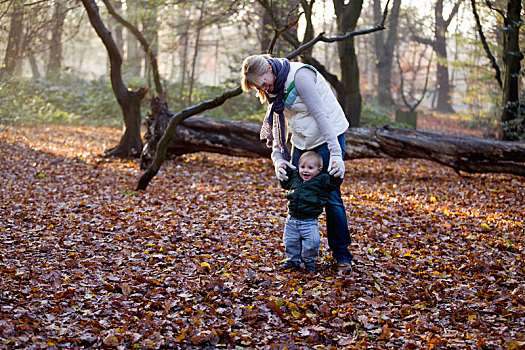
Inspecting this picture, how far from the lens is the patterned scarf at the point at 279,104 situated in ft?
13.1

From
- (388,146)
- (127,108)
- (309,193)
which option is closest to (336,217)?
(309,193)

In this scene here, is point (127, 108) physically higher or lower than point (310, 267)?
higher

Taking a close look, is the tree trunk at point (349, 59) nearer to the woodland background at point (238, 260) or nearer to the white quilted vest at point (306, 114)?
the woodland background at point (238, 260)

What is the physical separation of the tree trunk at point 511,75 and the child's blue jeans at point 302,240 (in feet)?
27.7

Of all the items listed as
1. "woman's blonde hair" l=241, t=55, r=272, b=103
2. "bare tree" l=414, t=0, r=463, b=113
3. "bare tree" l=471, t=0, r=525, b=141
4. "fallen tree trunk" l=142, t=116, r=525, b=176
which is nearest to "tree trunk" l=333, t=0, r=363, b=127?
"fallen tree trunk" l=142, t=116, r=525, b=176

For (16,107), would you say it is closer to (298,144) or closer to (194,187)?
(194,187)

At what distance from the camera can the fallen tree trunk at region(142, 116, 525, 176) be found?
938 cm

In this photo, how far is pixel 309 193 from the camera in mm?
4219

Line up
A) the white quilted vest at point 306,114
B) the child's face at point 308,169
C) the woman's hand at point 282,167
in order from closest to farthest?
1. the white quilted vest at point 306,114
2. the child's face at point 308,169
3. the woman's hand at point 282,167

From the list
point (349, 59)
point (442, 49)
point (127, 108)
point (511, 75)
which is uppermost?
point (442, 49)

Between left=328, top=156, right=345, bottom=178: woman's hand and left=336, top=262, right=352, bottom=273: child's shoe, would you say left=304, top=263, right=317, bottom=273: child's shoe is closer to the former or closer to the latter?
left=336, top=262, right=352, bottom=273: child's shoe

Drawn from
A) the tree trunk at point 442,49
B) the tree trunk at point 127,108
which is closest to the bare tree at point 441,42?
the tree trunk at point 442,49

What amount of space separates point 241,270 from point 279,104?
5.09 feet

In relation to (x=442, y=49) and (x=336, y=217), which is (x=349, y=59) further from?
(x=442, y=49)
